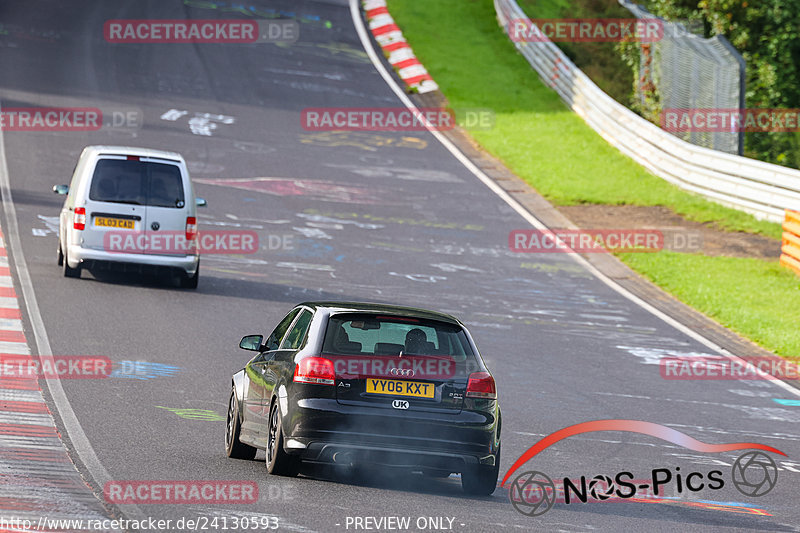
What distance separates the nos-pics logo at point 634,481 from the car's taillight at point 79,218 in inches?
353

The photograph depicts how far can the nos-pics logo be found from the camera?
9781 millimetres

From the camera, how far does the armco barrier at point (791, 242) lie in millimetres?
23297

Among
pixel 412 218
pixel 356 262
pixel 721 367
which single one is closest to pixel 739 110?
pixel 412 218

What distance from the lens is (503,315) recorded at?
1938 centimetres

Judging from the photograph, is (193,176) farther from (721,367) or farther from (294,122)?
(721,367)

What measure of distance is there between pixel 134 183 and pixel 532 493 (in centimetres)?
1091

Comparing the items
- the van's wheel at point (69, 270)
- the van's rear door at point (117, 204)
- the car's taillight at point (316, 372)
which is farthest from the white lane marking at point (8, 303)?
the car's taillight at point (316, 372)

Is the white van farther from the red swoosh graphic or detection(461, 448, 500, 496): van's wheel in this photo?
detection(461, 448, 500, 496): van's wheel

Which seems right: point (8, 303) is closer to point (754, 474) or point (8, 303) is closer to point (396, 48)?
point (754, 474)

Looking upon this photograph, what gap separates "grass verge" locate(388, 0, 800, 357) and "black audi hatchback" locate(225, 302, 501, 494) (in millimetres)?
10598

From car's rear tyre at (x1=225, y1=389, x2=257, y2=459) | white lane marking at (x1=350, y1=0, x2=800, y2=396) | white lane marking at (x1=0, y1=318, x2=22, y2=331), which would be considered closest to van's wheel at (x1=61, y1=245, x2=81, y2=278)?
white lane marking at (x1=0, y1=318, x2=22, y2=331)

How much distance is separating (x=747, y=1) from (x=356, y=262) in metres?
22.2

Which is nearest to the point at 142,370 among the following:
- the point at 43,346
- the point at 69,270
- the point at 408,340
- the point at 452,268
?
the point at 43,346

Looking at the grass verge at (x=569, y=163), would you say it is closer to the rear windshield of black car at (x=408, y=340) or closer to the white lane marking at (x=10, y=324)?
the rear windshield of black car at (x=408, y=340)
